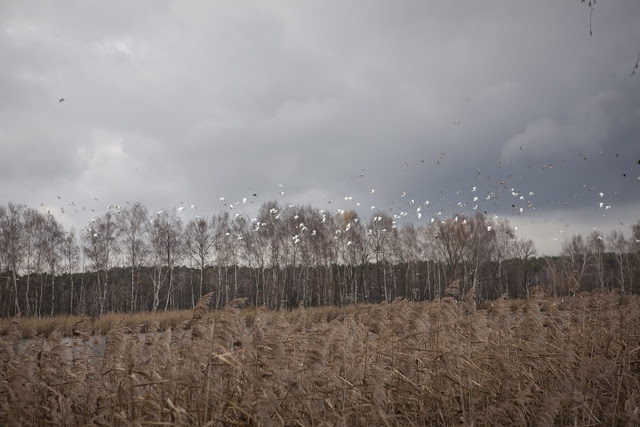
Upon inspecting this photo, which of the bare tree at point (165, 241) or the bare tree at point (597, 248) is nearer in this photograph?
the bare tree at point (165, 241)

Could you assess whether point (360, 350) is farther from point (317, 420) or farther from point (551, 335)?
point (551, 335)

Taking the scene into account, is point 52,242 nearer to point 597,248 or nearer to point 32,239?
point 32,239

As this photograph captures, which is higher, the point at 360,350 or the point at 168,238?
the point at 168,238

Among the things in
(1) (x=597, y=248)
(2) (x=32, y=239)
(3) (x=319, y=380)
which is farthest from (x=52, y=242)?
(1) (x=597, y=248)

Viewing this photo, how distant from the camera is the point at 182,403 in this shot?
338 centimetres

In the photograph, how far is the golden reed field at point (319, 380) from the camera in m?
2.90

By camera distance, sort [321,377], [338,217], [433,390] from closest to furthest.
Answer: [321,377], [433,390], [338,217]

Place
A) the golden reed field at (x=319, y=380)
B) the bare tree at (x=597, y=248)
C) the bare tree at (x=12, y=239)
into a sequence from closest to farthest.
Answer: the golden reed field at (x=319, y=380), the bare tree at (x=12, y=239), the bare tree at (x=597, y=248)

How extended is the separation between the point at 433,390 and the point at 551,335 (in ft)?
8.83

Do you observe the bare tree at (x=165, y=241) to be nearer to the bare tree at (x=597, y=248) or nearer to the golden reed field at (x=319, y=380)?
the golden reed field at (x=319, y=380)

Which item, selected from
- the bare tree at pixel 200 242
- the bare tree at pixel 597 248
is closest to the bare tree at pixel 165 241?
the bare tree at pixel 200 242

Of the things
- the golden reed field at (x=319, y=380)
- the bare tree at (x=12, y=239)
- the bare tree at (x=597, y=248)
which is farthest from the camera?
the bare tree at (x=597, y=248)

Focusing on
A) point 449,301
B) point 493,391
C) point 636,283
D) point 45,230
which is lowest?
point 636,283

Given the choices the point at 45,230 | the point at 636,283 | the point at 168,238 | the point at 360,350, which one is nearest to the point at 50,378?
the point at 360,350
